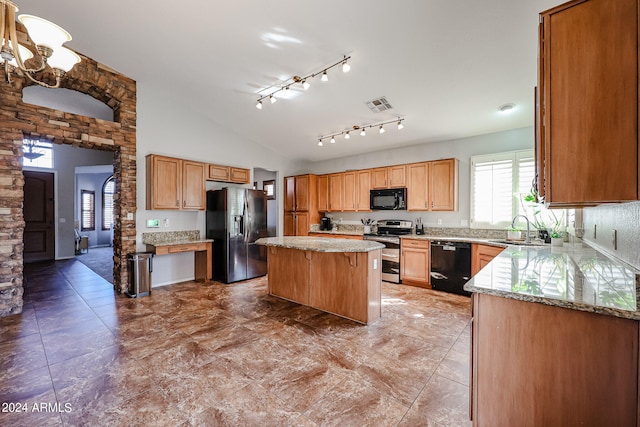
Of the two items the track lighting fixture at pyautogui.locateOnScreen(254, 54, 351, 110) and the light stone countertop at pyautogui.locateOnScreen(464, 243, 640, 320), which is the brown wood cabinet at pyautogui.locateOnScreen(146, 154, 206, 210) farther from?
the light stone countertop at pyautogui.locateOnScreen(464, 243, 640, 320)

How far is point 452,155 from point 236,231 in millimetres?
4210

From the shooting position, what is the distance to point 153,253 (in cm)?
447

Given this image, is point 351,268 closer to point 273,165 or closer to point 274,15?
point 274,15

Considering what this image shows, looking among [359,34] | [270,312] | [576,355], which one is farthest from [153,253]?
[576,355]

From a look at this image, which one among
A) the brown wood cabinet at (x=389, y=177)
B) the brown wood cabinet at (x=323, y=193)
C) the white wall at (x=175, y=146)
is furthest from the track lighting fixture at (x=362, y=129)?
the white wall at (x=175, y=146)

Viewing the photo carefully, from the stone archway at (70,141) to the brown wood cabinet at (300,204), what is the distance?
3.22 metres

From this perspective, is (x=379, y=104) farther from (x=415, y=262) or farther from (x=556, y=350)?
(x=556, y=350)

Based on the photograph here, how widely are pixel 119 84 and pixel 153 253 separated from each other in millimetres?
2750

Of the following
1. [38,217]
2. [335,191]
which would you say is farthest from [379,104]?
[38,217]

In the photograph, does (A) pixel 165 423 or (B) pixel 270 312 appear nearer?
(A) pixel 165 423

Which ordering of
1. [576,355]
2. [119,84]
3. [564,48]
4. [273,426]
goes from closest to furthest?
[576,355]
[564,48]
[273,426]
[119,84]

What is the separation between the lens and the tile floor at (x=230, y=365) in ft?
5.79

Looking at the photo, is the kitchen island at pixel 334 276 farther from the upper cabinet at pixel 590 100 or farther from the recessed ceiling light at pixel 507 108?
the recessed ceiling light at pixel 507 108

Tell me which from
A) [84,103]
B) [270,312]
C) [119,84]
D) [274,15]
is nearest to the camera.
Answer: [274,15]
